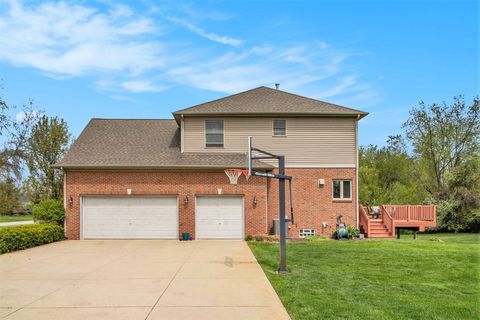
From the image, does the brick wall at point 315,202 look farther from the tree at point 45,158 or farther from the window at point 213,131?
the tree at point 45,158

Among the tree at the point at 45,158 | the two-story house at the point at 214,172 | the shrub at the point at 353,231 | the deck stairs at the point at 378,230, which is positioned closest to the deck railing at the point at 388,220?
the deck stairs at the point at 378,230

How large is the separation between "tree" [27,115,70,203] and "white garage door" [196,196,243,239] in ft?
39.6

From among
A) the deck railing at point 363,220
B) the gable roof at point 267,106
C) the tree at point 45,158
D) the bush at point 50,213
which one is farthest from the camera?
the tree at point 45,158

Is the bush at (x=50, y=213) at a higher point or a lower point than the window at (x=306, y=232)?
higher

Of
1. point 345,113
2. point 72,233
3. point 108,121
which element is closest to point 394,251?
point 345,113

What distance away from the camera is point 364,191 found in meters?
35.0

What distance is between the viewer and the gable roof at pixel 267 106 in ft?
70.0

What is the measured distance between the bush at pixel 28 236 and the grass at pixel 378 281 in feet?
29.6

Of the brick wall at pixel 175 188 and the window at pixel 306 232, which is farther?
the window at pixel 306 232

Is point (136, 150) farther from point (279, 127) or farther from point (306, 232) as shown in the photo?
point (306, 232)

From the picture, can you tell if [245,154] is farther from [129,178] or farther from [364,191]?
[364,191]

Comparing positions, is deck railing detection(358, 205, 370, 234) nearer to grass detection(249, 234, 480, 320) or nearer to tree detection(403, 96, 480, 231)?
grass detection(249, 234, 480, 320)

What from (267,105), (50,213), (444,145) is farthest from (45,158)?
(444,145)

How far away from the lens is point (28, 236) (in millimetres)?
16844
